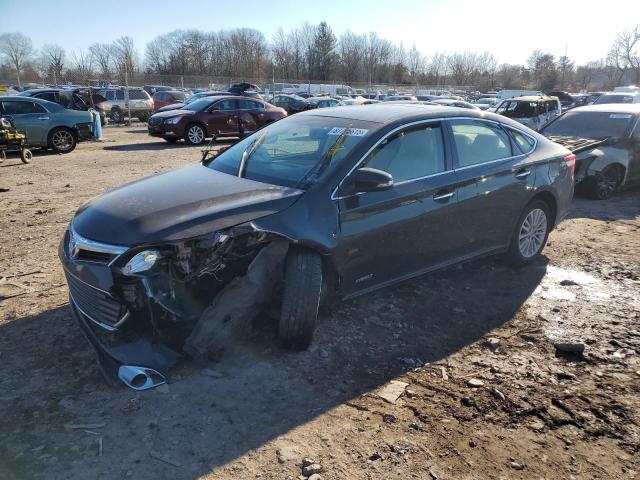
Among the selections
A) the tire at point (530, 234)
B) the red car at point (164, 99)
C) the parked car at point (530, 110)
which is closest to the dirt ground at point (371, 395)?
the tire at point (530, 234)

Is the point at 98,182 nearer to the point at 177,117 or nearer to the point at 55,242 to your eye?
the point at 55,242

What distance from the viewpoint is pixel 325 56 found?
85438mm

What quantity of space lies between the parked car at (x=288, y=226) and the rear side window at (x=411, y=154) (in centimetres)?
1

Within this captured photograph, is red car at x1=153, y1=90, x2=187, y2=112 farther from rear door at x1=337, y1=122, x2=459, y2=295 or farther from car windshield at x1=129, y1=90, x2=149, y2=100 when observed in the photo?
rear door at x1=337, y1=122, x2=459, y2=295

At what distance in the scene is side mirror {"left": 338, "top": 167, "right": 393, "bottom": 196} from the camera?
3.59 m

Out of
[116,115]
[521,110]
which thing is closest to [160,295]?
[521,110]

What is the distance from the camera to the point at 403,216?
3.93 meters

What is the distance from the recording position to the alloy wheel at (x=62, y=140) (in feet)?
47.4

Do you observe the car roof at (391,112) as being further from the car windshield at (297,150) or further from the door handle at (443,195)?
the door handle at (443,195)

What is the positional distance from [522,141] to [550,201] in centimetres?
74

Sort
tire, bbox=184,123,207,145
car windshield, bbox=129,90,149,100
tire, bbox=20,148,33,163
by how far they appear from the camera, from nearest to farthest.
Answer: tire, bbox=20,148,33,163 → tire, bbox=184,123,207,145 → car windshield, bbox=129,90,149,100

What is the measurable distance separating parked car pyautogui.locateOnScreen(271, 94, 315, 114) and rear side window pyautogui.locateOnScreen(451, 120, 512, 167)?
2340cm

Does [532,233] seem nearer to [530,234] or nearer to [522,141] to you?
[530,234]

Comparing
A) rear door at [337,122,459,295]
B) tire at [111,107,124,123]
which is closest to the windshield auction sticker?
rear door at [337,122,459,295]
